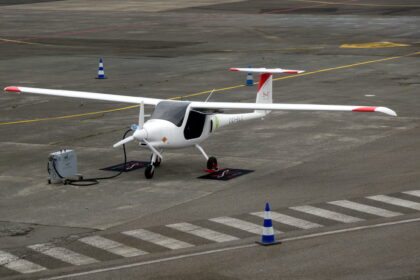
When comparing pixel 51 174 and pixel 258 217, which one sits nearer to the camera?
pixel 258 217

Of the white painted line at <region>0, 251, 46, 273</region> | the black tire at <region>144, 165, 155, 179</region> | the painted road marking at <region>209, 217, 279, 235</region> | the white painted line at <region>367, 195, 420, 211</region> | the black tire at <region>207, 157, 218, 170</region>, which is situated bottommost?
the white painted line at <region>0, 251, 46, 273</region>

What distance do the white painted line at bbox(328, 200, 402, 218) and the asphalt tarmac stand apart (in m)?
0.08

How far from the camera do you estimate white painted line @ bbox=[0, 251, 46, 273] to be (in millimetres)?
21266

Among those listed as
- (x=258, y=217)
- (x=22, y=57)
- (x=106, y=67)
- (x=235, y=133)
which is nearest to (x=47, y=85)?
(x=106, y=67)

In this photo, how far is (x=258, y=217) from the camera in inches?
987

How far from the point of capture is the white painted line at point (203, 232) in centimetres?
2322

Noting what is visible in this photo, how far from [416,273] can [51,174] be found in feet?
43.8

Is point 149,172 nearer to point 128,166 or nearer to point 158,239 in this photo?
point 128,166

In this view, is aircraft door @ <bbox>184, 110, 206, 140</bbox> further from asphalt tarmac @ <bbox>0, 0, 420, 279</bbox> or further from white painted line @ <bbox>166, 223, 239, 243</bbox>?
white painted line @ <bbox>166, 223, 239, 243</bbox>

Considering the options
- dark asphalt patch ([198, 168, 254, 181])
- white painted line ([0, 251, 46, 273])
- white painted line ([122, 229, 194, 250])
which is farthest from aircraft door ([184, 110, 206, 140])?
white painted line ([0, 251, 46, 273])

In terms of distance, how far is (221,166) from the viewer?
1236 inches

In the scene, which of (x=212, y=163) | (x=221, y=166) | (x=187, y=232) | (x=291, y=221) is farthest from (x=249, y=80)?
(x=187, y=232)

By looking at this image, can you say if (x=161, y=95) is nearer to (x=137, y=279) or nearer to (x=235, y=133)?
(x=235, y=133)

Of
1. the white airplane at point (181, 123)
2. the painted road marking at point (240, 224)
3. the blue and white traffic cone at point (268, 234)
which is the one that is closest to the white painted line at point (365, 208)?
the painted road marking at point (240, 224)
